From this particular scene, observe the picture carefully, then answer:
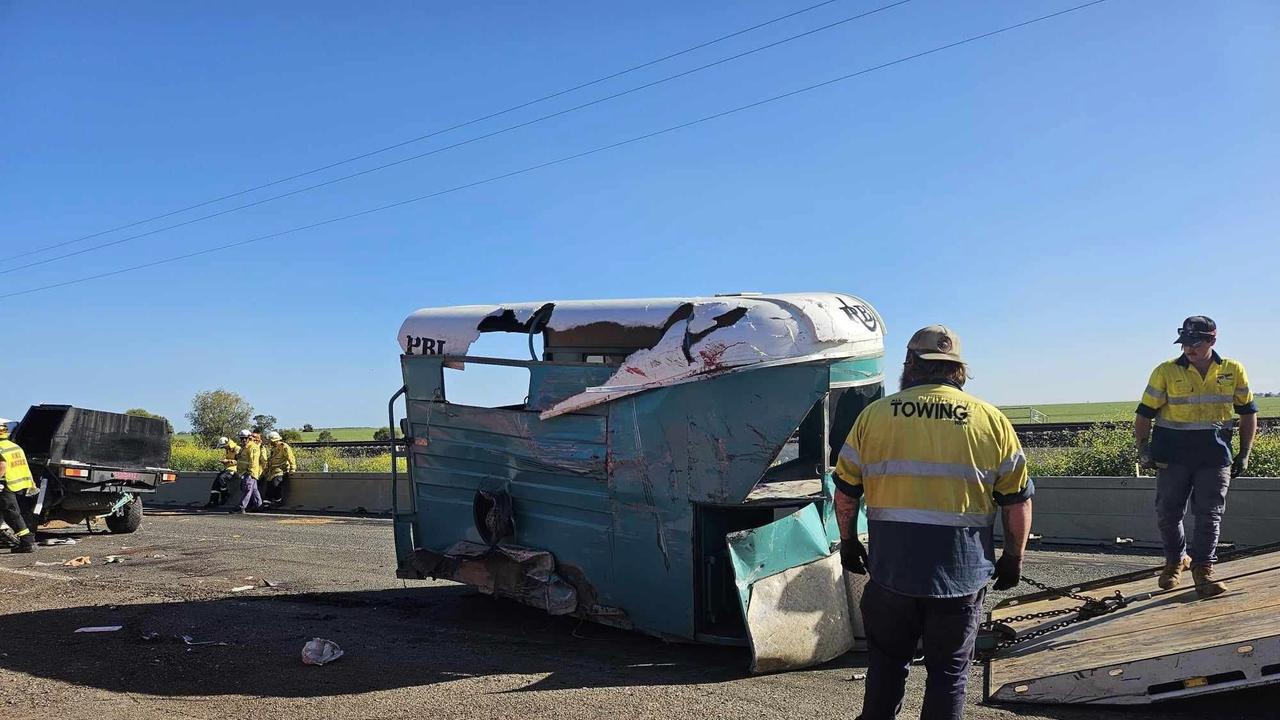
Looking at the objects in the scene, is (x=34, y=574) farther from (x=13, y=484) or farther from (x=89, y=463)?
(x=89, y=463)

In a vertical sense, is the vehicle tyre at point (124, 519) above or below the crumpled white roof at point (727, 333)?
below

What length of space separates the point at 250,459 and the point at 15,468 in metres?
6.21

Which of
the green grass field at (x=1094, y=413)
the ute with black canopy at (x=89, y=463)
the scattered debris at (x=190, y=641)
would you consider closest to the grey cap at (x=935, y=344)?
the scattered debris at (x=190, y=641)

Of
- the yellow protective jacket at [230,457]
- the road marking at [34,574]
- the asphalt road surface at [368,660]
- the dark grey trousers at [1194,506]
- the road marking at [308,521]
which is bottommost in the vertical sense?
→ the asphalt road surface at [368,660]

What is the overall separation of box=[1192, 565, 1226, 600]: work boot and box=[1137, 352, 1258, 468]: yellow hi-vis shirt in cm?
74

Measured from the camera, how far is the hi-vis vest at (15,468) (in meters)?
11.5

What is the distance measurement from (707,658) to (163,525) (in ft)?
41.4

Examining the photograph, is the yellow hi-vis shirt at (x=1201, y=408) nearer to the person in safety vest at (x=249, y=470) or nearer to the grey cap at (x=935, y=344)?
the grey cap at (x=935, y=344)

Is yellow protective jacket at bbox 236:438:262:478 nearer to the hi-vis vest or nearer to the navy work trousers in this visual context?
the hi-vis vest

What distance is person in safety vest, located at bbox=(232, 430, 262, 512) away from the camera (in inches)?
702

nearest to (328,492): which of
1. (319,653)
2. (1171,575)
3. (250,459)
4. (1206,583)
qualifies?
(250,459)

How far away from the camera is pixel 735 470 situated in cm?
581

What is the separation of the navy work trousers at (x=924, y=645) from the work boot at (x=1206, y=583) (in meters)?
2.97

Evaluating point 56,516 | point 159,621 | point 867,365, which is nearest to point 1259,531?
point 867,365
